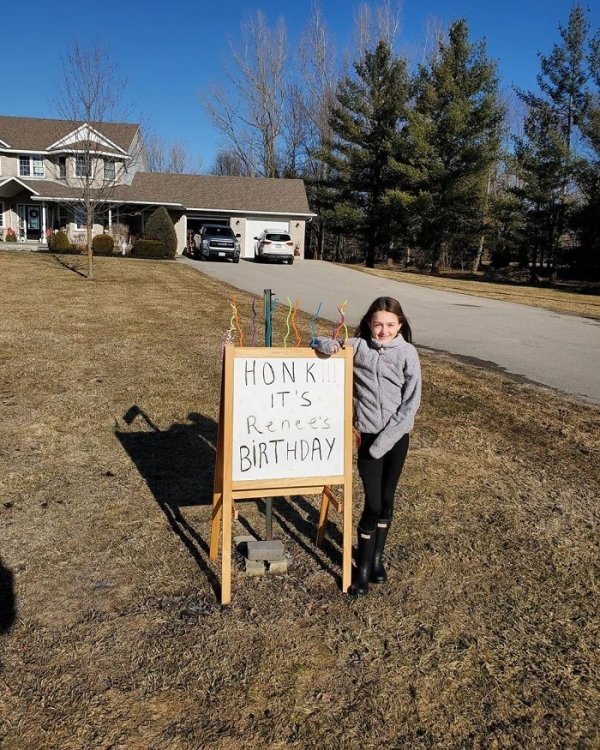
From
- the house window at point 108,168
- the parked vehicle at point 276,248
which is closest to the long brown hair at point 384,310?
the house window at point 108,168

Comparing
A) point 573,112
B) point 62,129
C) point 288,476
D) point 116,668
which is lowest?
point 116,668

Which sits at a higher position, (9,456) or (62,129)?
(62,129)

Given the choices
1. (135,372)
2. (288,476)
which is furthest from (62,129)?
(288,476)

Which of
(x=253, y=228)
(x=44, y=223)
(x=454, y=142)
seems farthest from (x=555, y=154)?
(x=44, y=223)

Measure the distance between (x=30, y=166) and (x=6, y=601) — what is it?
37.2 metres

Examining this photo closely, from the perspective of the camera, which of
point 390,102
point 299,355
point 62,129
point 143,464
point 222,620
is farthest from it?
point 390,102

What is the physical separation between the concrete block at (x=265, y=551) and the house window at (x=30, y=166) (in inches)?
1445

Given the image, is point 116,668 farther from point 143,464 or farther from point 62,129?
point 62,129

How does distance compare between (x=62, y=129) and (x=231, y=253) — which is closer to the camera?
(x=231, y=253)

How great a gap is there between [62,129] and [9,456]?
1344 inches

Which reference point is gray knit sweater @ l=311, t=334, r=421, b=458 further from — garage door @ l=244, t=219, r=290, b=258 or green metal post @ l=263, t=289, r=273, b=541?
garage door @ l=244, t=219, r=290, b=258

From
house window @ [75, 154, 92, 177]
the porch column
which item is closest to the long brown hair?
house window @ [75, 154, 92, 177]

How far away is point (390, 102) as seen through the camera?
3684 cm

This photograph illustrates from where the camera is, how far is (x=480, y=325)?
42.9ft
